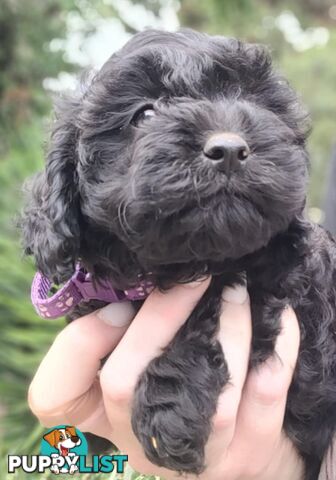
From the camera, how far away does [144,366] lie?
6.32 feet

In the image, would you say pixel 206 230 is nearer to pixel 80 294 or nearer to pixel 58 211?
pixel 58 211

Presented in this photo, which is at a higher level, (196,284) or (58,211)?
(58,211)

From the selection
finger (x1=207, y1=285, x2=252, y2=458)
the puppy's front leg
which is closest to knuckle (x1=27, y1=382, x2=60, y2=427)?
the puppy's front leg

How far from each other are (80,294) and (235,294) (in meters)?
0.49

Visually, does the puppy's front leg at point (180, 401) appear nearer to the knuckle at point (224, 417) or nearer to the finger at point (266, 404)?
the knuckle at point (224, 417)

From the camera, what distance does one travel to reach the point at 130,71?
188 centimetres

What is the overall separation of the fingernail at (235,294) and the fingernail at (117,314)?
32cm

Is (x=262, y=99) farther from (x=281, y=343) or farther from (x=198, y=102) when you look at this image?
(x=281, y=343)

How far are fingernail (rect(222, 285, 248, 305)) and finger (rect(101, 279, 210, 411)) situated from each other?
75 millimetres

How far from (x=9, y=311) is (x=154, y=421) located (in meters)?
4.15

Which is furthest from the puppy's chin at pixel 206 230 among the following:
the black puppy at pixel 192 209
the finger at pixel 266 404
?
the finger at pixel 266 404

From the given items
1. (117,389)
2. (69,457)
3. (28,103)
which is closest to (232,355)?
(117,389)

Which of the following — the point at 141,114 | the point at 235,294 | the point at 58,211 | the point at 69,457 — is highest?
the point at 141,114

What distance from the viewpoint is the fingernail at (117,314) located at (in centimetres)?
208
